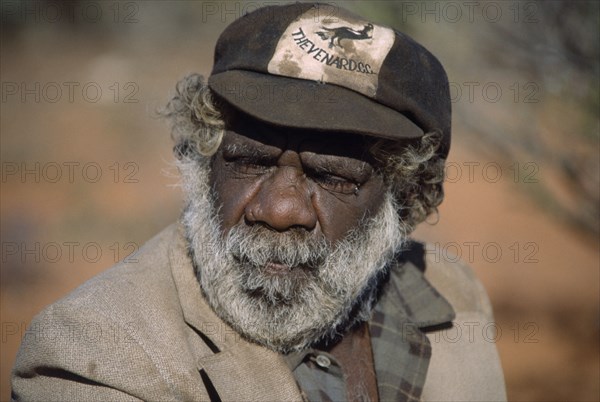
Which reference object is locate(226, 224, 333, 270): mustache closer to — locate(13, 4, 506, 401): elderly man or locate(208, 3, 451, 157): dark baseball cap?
locate(13, 4, 506, 401): elderly man

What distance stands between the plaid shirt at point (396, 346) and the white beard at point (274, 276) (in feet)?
0.33

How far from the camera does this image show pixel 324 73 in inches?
97.9

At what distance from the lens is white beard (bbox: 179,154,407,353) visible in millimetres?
2484

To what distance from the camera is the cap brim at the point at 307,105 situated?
2.41 m

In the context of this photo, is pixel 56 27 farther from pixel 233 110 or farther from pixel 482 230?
pixel 233 110

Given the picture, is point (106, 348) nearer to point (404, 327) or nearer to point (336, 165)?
point (336, 165)

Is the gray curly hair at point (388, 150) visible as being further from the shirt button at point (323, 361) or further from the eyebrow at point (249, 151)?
the shirt button at point (323, 361)

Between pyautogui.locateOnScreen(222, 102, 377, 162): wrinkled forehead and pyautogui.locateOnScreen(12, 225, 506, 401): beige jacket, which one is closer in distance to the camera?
pyautogui.locateOnScreen(12, 225, 506, 401): beige jacket

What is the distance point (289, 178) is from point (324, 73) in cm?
35

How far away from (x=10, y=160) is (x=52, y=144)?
0.68 meters

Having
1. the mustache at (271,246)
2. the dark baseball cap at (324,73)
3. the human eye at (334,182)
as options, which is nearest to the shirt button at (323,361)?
the mustache at (271,246)

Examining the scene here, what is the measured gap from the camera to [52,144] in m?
10.2

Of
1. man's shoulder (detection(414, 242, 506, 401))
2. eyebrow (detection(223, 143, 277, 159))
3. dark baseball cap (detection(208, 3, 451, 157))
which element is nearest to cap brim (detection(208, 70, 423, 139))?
dark baseball cap (detection(208, 3, 451, 157))

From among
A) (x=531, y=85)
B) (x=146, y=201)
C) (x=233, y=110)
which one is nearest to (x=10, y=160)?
(x=146, y=201)
